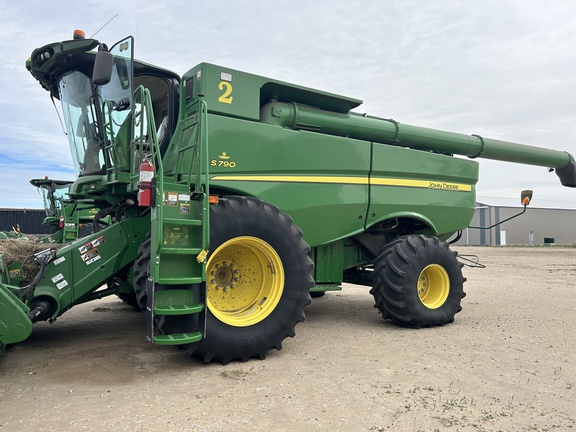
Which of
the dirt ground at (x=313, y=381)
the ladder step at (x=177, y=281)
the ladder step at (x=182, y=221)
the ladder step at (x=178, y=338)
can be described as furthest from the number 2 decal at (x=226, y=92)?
the dirt ground at (x=313, y=381)

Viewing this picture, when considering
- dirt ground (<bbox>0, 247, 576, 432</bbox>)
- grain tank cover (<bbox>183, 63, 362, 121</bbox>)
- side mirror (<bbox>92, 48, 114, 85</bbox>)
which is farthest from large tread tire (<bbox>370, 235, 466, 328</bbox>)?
side mirror (<bbox>92, 48, 114, 85</bbox>)

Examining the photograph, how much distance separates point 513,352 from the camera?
481cm

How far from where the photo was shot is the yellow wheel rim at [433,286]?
6245mm

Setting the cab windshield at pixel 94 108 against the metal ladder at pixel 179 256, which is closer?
the metal ladder at pixel 179 256

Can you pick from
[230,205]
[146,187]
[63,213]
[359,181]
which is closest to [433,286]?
[359,181]

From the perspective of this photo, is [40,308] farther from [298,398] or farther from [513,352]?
[513,352]

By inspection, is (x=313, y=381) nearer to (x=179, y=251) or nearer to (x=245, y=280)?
(x=245, y=280)

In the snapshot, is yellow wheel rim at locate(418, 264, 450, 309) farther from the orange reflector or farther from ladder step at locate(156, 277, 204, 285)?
the orange reflector

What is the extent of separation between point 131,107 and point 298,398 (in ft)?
10.8

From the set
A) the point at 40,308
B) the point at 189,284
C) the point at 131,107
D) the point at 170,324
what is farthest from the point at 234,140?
the point at 40,308

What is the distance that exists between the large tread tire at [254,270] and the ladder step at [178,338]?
167 mm

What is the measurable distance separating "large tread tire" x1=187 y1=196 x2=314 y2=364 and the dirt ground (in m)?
0.16

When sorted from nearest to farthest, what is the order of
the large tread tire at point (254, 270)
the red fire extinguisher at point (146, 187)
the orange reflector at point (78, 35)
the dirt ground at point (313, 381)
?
the dirt ground at point (313, 381) → the red fire extinguisher at point (146, 187) → the large tread tire at point (254, 270) → the orange reflector at point (78, 35)

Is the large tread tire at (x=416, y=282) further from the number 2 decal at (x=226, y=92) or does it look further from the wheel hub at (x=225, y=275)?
the number 2 decal at (x=226, y=92)
